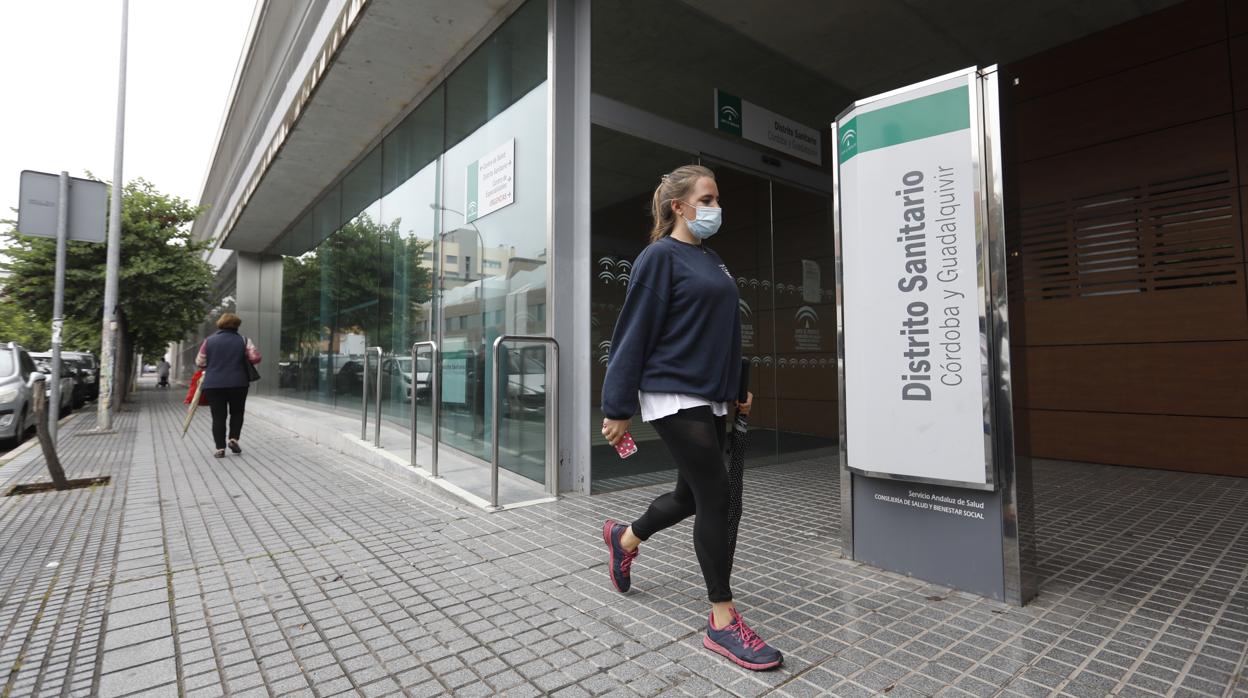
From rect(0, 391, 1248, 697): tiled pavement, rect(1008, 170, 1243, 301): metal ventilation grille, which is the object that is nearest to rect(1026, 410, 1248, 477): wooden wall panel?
rect(1008, 170, 1243, 301): metal ventilation grille

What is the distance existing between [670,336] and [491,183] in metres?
4.42

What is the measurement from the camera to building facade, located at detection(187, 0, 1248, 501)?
516 cm

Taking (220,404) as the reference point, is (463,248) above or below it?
above

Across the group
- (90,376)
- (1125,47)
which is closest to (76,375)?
(90,376)

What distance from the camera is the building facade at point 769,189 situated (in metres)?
5.16

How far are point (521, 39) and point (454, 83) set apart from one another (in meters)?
1.62

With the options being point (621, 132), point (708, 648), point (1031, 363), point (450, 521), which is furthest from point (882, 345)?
point (1031, 363)

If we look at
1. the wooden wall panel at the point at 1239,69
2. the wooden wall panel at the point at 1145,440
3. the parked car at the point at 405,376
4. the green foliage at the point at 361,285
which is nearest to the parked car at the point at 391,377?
the parked car at the point at 405,376

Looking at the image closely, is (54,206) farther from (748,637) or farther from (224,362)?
(748,637)

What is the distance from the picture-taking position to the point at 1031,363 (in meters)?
6.86

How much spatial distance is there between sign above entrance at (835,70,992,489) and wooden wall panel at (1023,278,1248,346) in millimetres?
3093

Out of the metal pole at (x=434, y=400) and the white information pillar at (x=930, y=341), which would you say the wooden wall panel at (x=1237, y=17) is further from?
the metal pole at (x=434, y=400)

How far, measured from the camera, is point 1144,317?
604cm

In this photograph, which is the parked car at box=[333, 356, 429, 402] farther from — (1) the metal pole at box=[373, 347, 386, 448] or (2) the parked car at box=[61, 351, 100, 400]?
(2) the parked car at box=[61, 351, 100, 400]
